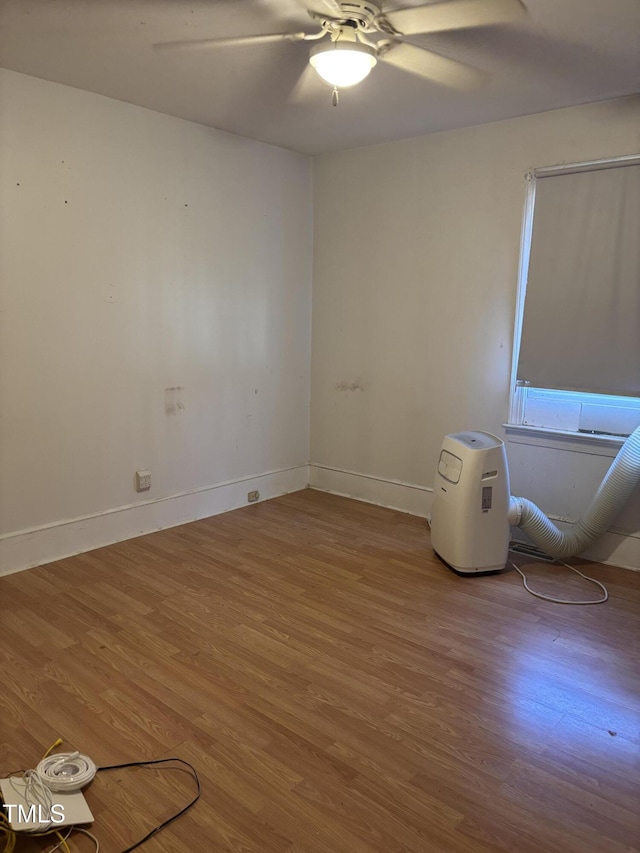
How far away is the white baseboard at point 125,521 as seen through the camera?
10.6 ft

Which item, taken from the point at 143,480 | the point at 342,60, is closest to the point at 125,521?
the point at 143,480

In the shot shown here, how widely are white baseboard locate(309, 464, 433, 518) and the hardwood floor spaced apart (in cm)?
76

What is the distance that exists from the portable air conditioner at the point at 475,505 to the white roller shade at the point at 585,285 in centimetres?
65

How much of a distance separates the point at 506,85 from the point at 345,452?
8.44 ft

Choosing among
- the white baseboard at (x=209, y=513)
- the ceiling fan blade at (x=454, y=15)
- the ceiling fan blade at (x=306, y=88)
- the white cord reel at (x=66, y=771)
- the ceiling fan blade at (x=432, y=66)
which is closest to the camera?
the white cord reel at (x=66, y=771)

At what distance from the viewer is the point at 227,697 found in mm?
2250

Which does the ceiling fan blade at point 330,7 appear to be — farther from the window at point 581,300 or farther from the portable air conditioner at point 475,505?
the portable air conditioner at point 475,505

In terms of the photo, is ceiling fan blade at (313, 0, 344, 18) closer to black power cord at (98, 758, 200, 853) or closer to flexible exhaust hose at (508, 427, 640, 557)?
flexible exhaust hose at (508, 427, 640, 557)

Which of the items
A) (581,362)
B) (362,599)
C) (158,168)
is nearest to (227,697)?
(362,599)

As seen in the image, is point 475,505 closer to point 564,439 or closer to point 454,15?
point 564,439

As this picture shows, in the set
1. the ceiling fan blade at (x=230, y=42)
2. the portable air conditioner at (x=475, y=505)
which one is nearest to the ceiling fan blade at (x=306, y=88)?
the ceiling fan blade at (x=230, y=42)

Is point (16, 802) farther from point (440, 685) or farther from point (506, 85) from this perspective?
point (506, 85)

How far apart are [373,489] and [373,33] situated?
2.87 m

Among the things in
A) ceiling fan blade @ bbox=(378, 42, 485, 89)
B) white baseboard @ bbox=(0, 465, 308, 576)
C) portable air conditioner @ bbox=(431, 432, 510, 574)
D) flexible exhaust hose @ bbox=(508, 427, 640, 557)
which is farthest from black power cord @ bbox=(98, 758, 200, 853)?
ceiling fan blade @ bbox=(378, 42, 485, 89)
